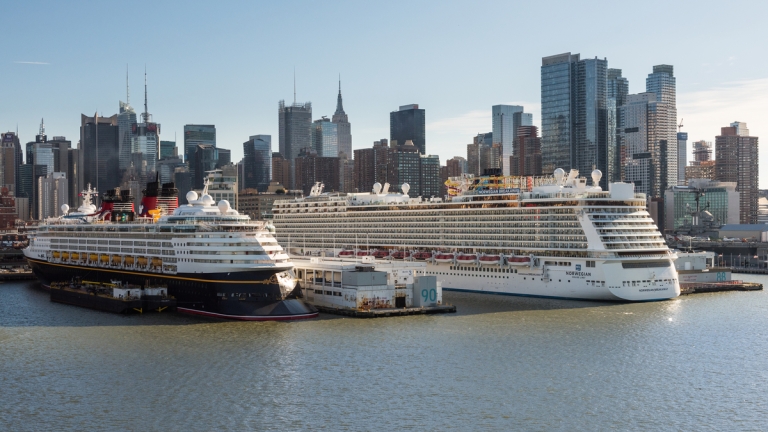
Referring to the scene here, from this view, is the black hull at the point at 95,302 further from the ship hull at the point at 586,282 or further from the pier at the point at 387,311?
the ship hull at the point at 586,282

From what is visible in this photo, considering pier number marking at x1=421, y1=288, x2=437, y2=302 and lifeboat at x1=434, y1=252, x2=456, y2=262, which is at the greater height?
lifeboat at x1=434, y1=252, x2=456, y2=262

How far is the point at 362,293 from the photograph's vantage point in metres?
52.8

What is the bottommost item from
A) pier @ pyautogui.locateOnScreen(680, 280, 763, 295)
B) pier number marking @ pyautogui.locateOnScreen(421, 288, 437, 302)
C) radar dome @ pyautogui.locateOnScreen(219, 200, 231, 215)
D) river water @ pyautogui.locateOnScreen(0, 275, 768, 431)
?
river water @ pyautogui.locateOnScreen(0, 275, 768, 431)

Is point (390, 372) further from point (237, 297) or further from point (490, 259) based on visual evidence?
point (490, 259)

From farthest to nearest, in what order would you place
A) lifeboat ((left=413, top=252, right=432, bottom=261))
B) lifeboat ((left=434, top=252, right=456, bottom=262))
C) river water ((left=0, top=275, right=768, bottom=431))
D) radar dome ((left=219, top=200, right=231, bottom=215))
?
lifeboat ((left=413, top=252, right=432, bottom=261))
lifeboat ((left=434, top=252, right=456, bottom=262))
radar dome ((left=219, top=200, right=231, bottom=215))
river water ((left=0, top=275, right=768, bottom=431))

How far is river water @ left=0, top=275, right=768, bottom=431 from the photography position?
3061 cm

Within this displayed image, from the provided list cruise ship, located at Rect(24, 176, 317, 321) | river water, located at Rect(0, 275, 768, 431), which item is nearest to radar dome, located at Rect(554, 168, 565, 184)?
river water, located at Rect(0, 275, 768, 431)

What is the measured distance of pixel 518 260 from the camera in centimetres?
6334

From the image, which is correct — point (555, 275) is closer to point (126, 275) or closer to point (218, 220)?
point (218, 220)

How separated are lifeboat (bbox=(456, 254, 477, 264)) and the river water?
13993 mm

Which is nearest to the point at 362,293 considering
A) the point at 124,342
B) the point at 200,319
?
the point at 200,319

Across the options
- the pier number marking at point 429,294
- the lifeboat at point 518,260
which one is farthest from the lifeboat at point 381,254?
the pier number marking at point 429,294

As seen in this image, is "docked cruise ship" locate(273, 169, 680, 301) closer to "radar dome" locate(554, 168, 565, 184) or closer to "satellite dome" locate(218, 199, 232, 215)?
"radar dome" locate(554, 168, 565, 184)

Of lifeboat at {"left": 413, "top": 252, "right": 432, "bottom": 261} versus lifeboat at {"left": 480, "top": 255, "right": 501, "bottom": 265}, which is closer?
lifeboat at {"left": 480, "top": 255, "right": 501, "bottom": 265}
